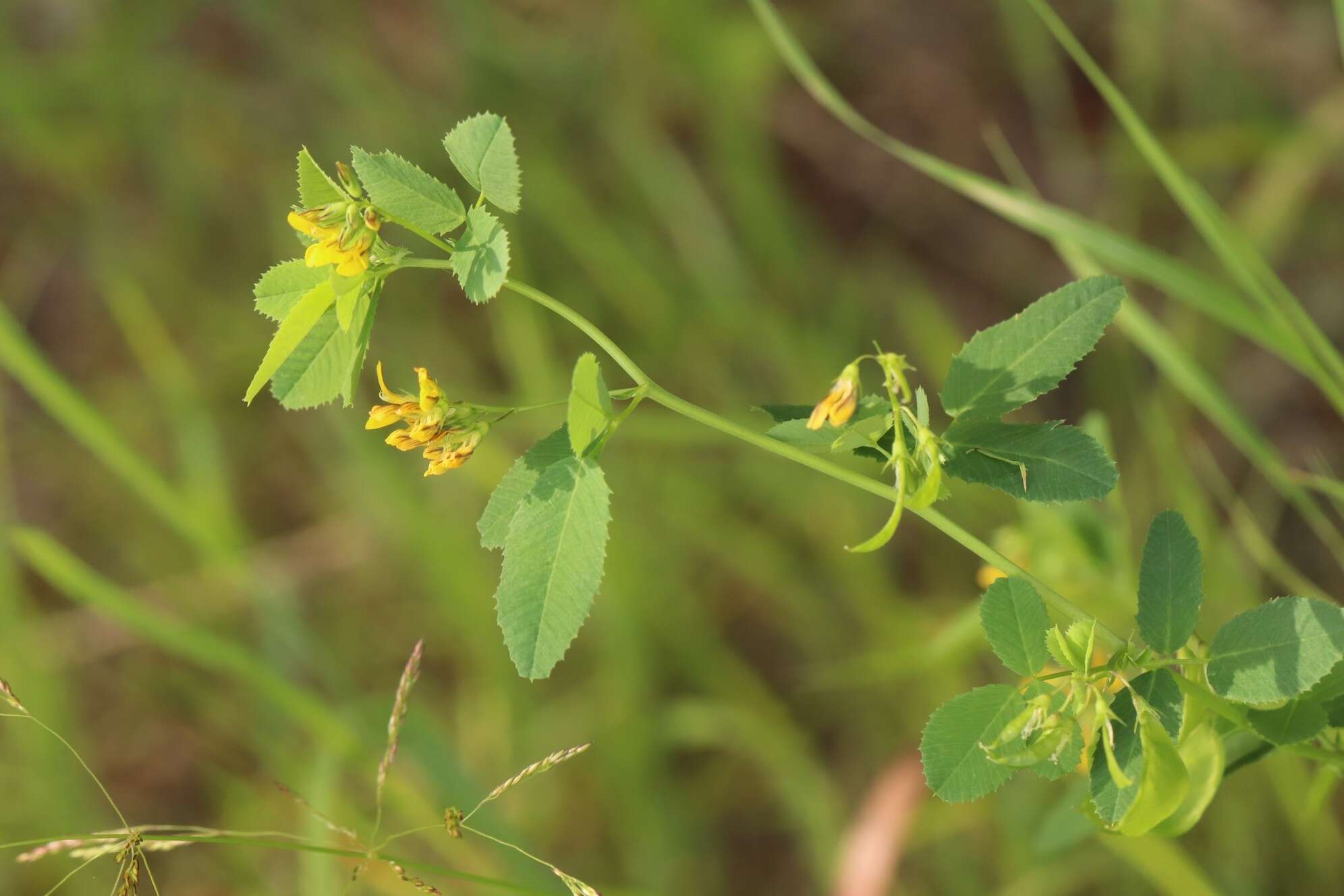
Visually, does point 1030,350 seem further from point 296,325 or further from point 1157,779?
point 296,325

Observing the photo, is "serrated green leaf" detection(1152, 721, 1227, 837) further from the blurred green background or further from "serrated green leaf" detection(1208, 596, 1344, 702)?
the blurred green background

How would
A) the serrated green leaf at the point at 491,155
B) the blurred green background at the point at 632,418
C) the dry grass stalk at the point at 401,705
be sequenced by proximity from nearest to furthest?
the serrated green leaf at the point at 491,155
the dry grass stalk at the point at 401,705
the blurred green background at the point at 632,418

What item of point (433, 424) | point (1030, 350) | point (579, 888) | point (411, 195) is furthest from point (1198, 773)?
point (411, 195)

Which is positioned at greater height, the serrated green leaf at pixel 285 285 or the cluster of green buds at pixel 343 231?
the cluster of green buds at pixel 343 231

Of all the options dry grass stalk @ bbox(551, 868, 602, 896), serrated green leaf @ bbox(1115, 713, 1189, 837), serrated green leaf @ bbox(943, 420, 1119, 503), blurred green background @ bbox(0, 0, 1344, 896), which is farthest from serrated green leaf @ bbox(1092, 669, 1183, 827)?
blurred green background @ bbox(0, 0, 1344, 896)

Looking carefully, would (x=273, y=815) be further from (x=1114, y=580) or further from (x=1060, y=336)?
(x=1060, y=336)

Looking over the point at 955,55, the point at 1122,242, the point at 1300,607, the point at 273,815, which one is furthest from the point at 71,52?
the point at 1300,607

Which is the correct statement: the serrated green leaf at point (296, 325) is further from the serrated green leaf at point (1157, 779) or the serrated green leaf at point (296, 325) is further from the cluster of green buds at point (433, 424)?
the serrated green leaf at point (1157, 779)

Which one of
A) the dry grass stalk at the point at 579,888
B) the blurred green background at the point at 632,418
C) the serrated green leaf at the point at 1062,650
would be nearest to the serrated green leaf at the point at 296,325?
the dry grass stalk at the point at 579,888
